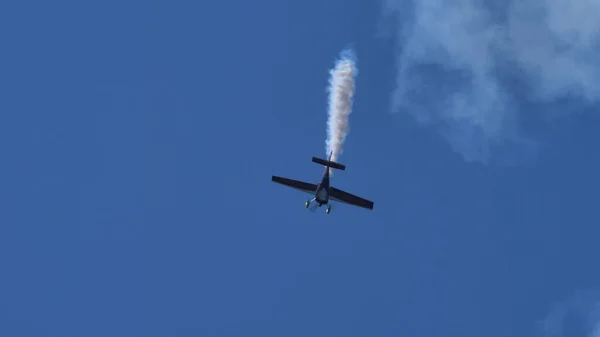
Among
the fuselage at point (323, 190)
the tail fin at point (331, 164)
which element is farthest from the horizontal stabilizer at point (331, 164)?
the fuselage at point (323, 190)

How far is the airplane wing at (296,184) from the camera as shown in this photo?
424 feet

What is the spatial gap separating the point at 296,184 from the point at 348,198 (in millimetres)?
6003

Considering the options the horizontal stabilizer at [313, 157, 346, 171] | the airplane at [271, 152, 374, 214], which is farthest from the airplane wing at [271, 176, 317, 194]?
the horizontal stabilizer at [313, 157, 346, 171]

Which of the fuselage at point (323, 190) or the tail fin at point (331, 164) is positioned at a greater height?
the fuselage at point (323, 190)

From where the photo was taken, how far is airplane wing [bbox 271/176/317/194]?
5084 inches

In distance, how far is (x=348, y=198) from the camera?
5118 inches

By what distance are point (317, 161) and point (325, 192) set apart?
338 inches

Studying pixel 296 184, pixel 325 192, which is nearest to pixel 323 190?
pixel 325 192

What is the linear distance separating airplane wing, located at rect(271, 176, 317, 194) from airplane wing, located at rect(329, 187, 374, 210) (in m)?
2.59

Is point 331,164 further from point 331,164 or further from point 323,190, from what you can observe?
point 323,190

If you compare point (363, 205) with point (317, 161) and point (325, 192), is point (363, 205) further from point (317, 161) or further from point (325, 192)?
point (317, 161)

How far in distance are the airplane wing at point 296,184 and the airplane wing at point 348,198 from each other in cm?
259

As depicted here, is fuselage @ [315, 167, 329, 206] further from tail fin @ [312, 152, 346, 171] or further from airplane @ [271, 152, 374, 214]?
tail fin @ [312, 152, 346, 171]

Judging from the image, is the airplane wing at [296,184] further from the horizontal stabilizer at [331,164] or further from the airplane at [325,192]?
the horizontal stabilizer at [331,164]
